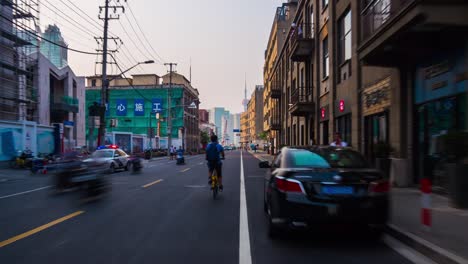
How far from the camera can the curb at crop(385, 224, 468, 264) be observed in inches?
205

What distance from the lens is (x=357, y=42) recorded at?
1761cm

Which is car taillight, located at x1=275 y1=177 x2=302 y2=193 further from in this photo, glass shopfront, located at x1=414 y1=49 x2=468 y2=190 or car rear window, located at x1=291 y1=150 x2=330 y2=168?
glass shopfront, located at x1=414 y1=49 x2=468 y2=190

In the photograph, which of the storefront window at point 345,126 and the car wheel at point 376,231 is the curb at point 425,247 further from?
the storefront window at point 345,126

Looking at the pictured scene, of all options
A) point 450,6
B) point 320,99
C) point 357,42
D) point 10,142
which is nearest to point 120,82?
point 10,142

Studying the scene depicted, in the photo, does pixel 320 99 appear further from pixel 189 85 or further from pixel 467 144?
pixel 189 85

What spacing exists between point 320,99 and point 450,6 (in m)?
17.0

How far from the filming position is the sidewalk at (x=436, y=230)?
5516 millimetres

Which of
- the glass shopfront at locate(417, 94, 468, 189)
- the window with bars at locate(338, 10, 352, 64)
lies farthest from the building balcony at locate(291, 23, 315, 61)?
the glass shopfront at locate(417, 94, 468, 189)

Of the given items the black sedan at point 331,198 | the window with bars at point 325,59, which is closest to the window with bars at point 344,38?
the window with bars at point 325,59

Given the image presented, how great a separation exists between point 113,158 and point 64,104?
20.9m

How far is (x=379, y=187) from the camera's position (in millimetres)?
6168

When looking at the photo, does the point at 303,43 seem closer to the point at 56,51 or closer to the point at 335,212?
the point at 335,212

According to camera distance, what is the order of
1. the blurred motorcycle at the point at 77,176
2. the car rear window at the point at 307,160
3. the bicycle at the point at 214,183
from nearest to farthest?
the car rear window at the point at 307,160 < the blurred motorcycle at the point at 77,176 < the bicycle at the point at 214,183

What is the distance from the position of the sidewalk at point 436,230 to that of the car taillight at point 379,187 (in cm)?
86
